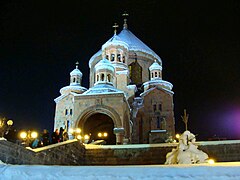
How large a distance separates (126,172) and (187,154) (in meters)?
6.14

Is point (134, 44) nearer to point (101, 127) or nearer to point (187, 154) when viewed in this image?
point (101, 127)

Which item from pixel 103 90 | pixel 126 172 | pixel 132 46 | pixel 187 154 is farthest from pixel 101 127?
pixel 126 172

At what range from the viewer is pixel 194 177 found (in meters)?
1.77

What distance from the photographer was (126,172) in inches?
73.6

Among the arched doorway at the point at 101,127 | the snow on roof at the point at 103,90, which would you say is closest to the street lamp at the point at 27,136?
the snow on roof at the point at 103,90

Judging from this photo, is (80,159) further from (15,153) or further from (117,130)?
(117,130)

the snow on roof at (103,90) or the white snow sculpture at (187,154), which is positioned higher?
the snow on roof at (103,90)

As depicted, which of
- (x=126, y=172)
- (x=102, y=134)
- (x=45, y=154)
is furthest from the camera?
(x=102, y=134)

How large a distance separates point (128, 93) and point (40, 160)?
21.4 metres

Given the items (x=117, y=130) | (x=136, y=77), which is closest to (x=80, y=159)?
(x=117, y=130)

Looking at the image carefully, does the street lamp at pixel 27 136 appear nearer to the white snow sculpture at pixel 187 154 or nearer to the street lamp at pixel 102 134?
the white snow sculpture at pixel 187 154

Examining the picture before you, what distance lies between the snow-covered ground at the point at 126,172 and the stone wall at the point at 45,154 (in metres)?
5.13

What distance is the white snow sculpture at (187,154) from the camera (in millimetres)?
7470

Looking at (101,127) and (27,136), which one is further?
(101,127)
